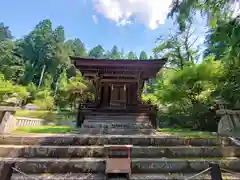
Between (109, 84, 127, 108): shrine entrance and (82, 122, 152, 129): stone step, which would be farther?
(109, 84, 127, 108): shrine entrance

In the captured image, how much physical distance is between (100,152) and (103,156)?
0.38ft

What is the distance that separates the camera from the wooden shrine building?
895 cm

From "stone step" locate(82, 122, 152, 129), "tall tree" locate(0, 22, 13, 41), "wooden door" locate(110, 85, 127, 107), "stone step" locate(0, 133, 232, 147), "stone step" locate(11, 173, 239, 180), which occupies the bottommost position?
"stone step" locate(11, 173, 239, 180)

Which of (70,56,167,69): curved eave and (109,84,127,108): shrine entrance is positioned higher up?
(70,56,167,69): curved eave

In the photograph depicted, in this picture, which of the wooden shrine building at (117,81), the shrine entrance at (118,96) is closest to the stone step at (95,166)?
the wooden shrine building at (117,81)

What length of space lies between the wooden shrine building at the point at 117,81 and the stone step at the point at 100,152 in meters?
4.98

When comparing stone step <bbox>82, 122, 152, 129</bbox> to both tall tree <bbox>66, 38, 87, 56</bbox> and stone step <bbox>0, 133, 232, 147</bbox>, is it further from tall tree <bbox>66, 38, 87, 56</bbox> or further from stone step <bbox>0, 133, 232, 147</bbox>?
tall tree <bbox>66, 38, 87, 56</bbox>

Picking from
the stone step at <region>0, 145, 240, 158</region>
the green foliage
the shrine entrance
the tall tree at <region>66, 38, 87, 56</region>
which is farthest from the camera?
the tall tree at <region>66, 38, 87, 56</region>

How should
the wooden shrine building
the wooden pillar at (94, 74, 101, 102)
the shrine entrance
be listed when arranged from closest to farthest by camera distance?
the wooden shrine building → the wooden pillar at (94, 74, 101, 102) → the shrine entrance

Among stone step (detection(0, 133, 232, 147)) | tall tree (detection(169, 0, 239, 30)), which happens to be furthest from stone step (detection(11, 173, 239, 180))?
tall tree (detection(169, 0, 239, 30))

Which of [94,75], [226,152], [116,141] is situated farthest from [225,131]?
[94,75]

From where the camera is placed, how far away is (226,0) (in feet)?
19.3

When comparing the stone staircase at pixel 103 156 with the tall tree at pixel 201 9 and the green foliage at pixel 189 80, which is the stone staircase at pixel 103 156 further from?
the tall tree at pixel 201 9

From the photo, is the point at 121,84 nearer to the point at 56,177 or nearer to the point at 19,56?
the point at 56,177
